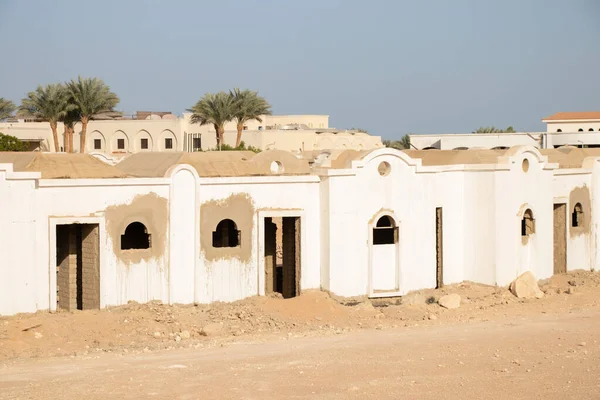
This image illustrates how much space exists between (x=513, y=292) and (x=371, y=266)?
4493 millimetres

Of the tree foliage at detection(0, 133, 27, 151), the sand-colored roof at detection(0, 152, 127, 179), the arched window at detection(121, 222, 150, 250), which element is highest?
the tree foliage at detection(0, 133, 27, 151)

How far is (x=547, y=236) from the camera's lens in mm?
29922

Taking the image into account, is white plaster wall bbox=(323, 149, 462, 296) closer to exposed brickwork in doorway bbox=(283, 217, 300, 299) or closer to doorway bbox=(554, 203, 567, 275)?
exposed brickwork in doorway bbox=(283, 217, 300, 299)

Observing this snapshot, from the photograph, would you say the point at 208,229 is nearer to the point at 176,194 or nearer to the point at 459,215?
the point at 176,194

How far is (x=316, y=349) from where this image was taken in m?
20.2

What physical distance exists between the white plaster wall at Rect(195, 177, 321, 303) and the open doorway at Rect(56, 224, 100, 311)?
2552mm

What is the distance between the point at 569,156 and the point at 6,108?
3659cm

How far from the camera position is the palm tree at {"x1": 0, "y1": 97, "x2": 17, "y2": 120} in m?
59.2

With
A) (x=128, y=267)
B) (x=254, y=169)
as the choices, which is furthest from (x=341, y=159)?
(x=128, y=267)

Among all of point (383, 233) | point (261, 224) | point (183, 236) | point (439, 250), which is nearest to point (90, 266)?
point (183, 236)

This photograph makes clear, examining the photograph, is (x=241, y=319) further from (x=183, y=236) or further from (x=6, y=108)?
(x=6, y=108)

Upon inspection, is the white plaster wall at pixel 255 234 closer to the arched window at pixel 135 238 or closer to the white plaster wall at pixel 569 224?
the arched window at pixel 135 238

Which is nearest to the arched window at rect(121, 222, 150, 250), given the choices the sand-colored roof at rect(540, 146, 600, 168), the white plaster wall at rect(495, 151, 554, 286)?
the white plaster wall at rect(495, 151, 554, 286)

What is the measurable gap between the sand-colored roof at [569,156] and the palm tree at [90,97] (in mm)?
25183
